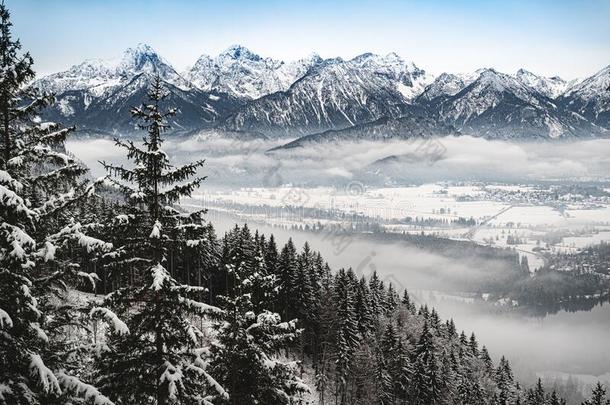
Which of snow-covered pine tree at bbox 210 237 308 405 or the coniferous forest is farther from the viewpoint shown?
snow-covered pine tree at bbox 210 237 308 405

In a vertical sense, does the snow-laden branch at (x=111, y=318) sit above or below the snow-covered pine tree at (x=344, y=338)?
above

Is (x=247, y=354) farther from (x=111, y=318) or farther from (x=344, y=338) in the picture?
(x=344, y=338)

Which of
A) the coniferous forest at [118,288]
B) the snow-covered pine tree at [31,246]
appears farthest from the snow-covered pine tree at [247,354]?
the snow-covered pine tree at [31,246]

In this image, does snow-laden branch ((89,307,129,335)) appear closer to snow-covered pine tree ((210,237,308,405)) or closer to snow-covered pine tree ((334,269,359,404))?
snow-covered pine tree ((210,237,308,405))

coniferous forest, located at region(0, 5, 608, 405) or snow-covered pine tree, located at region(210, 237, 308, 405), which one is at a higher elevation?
coniferous forest, located at region(0, 5, 608, 405)

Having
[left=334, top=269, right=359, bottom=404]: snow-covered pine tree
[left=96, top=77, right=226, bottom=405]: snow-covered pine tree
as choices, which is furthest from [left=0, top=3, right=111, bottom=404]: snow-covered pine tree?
[left=334, top=269, right=359, bottom=404]: snow-covered pine tree

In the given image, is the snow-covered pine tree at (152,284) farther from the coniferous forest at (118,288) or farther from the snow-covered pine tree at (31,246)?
the snow-covered pine tree at (31,246)
